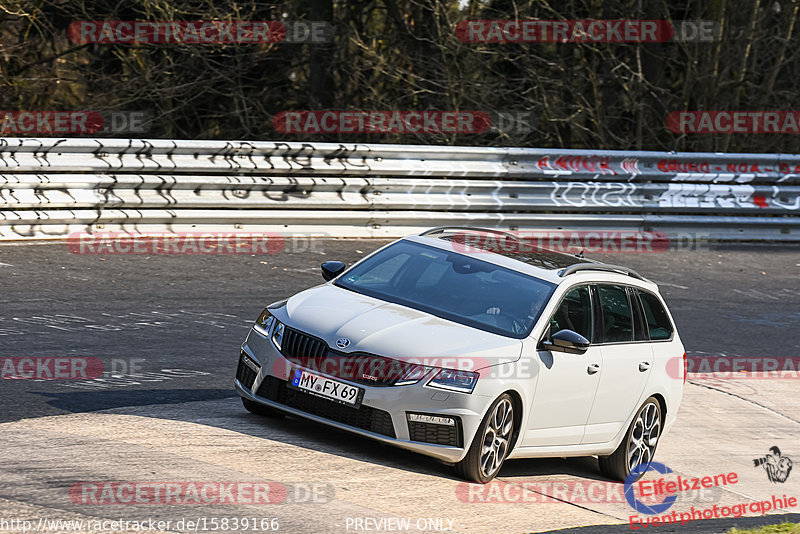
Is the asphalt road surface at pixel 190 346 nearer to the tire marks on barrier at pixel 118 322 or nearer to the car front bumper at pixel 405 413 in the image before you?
the tire marks on barrier at pixel 118 322

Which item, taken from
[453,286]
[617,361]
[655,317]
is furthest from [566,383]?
[655,317]

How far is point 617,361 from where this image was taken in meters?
8.46

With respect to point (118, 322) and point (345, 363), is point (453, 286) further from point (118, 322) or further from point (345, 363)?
point (118, 322)

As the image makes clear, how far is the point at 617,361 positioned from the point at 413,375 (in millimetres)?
1928

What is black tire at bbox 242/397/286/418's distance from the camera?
808cm

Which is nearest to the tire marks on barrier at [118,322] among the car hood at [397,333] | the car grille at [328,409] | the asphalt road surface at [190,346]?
the asphalt road surface at [190,346]

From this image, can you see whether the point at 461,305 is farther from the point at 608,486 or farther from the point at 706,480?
the point at 706,480

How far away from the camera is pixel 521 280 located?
8312 mm

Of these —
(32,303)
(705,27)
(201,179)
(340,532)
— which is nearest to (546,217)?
(201,179)

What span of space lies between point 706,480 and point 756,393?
3161 mm

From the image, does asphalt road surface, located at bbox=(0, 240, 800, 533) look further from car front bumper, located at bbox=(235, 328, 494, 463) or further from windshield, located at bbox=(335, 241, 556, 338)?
windshield, located at bbox=(335, 241, 556, 338)

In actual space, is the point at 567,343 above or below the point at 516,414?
above

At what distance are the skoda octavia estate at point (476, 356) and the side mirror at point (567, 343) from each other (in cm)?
1

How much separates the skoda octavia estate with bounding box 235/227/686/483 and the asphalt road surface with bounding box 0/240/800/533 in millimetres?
349
